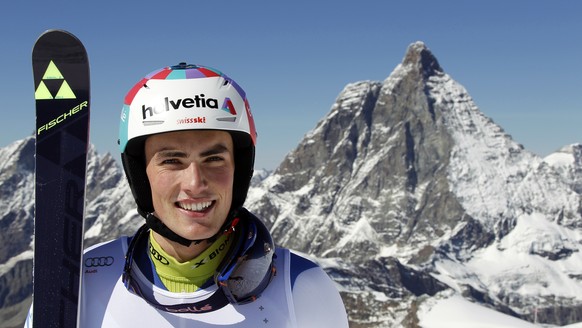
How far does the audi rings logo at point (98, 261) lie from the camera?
7273mm

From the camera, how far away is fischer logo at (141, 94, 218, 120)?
21.6 ft

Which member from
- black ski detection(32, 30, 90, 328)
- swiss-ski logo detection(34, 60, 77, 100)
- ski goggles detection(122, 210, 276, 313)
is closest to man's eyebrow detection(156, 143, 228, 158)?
ski goggles detection(122, 210, 276, 313)

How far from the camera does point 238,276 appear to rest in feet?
22.5

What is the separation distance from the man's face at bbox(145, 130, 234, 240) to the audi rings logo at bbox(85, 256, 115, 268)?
1.04m

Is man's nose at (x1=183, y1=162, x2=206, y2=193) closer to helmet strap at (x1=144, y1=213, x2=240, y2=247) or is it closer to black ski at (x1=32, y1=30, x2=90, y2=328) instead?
helmet strap at (x1=144, y1=213, x2=240, y2=247)

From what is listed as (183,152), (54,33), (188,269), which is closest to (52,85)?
(54,33)

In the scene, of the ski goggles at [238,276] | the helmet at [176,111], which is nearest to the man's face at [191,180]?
the helmet at [176,111]

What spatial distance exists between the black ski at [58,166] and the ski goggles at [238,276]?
70 centimetres

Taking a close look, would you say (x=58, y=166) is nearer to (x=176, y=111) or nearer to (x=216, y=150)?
(x=176, y=111)

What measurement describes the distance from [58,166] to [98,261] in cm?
121

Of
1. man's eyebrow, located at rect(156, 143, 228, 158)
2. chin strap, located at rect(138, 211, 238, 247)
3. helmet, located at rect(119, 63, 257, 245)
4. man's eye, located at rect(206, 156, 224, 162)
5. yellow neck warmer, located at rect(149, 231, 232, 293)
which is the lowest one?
yellow neck warmer, located at rect(149, 231, 232, 293)

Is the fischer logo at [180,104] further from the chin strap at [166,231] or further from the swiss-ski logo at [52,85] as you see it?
the swiss-ski logo at [52,85]

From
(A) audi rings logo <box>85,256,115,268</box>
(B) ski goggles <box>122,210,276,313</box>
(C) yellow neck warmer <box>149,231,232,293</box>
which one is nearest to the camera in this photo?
(B) ski goggles <box>122,210,276,313</box>

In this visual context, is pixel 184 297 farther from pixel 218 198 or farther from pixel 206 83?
pixel 206 83
